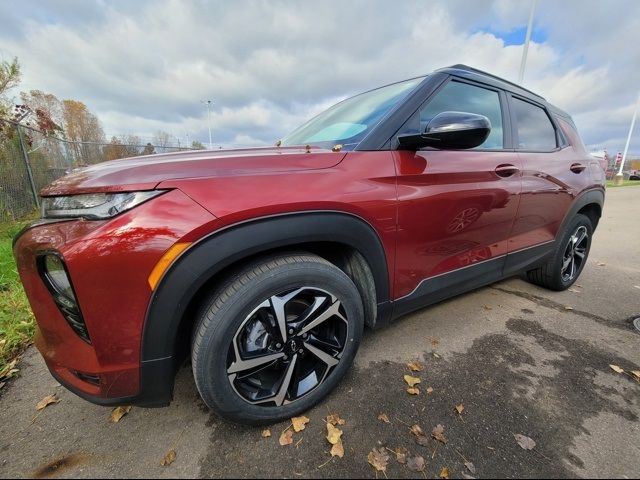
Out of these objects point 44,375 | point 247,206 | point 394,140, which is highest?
point 394,140

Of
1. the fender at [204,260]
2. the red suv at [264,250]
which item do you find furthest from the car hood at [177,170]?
the fender at [204,260]

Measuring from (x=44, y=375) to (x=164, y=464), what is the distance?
132 cm

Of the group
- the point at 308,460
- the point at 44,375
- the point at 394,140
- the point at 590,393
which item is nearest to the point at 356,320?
the point at 308,460

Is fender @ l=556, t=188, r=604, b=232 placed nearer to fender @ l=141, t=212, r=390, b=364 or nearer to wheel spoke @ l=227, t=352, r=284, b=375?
fender @ l=141, t=212, r=390, b=364

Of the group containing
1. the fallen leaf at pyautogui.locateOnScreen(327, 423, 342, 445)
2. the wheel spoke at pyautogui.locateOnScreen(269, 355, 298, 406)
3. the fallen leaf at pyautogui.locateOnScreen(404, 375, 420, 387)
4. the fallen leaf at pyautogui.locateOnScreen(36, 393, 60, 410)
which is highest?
the wheel spoke at pyautogui.locateOnScreen(269, 355, 298, 406)

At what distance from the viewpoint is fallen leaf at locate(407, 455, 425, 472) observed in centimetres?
137

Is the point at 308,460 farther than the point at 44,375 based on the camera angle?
No

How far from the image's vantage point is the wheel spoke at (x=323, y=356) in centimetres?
158

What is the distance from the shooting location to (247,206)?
1.29m

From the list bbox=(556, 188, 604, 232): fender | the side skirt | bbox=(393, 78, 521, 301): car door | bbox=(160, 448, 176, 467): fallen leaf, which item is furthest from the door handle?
bbox=(160, 448, 176, 467): fallen leaf

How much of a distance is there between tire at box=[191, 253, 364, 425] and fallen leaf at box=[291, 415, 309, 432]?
0.04 m

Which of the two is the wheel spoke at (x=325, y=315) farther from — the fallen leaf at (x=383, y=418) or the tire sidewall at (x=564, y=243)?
the tire sidewall at (x=564, y=243)

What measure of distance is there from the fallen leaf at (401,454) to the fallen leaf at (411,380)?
447 millimetres

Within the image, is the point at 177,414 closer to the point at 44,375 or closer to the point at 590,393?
the point at 44,375
